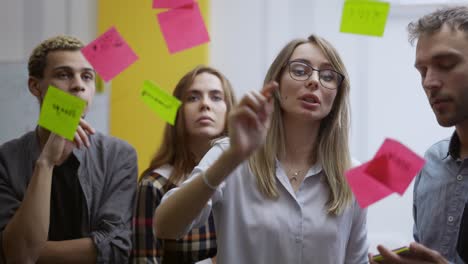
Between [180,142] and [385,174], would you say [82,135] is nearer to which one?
[180,142]

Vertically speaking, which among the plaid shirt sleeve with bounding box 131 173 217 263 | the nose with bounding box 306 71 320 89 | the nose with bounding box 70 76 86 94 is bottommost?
the plaid shirt sleeve with bounding box 131 173 217 263

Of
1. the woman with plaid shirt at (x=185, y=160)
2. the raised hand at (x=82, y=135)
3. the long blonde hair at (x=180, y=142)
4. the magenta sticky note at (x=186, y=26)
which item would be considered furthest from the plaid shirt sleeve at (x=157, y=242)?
the magenta sticky note at (x=186, y=26)

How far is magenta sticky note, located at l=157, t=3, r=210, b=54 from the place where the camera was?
1.93 metres

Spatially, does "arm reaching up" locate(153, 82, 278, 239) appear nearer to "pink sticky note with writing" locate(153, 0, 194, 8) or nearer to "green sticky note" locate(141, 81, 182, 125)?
"green sticky note" locate(141, 81, 182, 125)

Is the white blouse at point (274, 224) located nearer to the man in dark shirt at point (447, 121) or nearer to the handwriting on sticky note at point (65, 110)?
the man in dark shirt at point (447, 121)

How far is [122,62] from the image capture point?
192cm

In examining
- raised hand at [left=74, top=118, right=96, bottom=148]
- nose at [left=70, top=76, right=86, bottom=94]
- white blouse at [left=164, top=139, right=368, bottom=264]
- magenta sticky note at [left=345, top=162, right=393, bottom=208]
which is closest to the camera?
magenta sticky note at [left=345, top=162, right=393, bottom=208]

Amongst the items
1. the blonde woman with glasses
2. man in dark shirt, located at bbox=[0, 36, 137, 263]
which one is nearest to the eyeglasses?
the blonde woman with glasses

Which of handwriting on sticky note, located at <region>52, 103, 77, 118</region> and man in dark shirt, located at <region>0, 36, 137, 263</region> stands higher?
handwriting on sticky note, located at <region>52, 103, 77, 118</region>

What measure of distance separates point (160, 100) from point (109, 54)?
0.31 meters

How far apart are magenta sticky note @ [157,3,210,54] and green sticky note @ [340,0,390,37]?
0.54 metres

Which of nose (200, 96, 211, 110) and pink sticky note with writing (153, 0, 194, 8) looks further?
nose (200, 96, 211, 110)

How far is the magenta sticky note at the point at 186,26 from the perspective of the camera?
76.0 inches

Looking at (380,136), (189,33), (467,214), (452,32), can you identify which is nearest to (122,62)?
(189,33)
